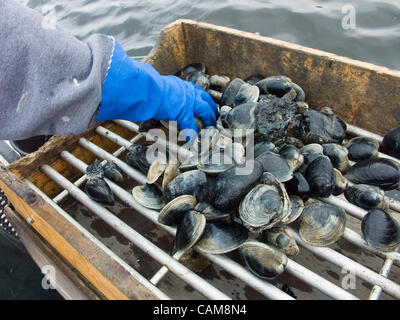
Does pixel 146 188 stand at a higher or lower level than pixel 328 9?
lower

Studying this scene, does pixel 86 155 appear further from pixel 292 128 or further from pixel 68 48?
pixel 292 128

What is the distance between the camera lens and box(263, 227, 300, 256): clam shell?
1.81 meters

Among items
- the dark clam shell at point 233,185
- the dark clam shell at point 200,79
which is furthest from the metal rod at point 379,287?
the dark clam shell at point 200,79

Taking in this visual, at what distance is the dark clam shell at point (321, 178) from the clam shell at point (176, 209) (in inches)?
31.6

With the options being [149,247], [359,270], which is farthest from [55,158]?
[359,270]

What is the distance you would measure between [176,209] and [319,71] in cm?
188

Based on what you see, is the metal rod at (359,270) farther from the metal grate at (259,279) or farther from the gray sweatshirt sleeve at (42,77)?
the gray sweatshirt sleeve at (42,77)

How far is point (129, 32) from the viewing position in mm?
6219

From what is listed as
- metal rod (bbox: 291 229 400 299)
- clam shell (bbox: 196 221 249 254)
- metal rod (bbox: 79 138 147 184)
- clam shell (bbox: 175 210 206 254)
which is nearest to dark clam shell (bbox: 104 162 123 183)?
metal rod (bbox: 79 138 147 184)

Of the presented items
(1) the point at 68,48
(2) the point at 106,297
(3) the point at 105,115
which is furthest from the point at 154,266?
(1) the point at 68,48

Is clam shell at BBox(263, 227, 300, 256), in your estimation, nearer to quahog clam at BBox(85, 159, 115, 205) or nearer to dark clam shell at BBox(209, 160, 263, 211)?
dark clam shell at BBox(209, 160, 263, 211)

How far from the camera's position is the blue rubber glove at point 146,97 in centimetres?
218

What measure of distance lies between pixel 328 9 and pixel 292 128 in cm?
406

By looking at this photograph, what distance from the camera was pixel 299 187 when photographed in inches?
79.4
